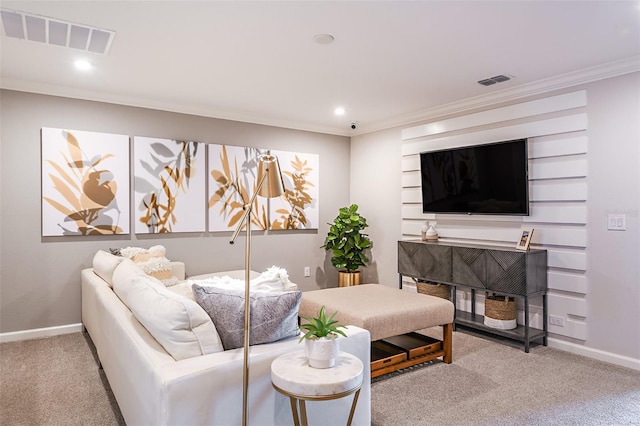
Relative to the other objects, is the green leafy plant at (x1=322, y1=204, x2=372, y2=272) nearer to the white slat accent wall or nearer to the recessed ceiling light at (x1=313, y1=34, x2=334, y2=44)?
the white slat accent wall

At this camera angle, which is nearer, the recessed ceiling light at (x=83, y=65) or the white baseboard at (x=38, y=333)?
the recessed ceiling light at (x=83, y=65)

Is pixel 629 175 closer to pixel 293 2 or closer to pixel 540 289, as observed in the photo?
pixel 540 289

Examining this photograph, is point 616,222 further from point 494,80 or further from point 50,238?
point 50,238

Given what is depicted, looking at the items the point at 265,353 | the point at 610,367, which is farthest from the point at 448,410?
the point at 610,367

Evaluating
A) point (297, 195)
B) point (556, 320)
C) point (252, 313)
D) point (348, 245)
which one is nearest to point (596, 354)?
point (556, 320)

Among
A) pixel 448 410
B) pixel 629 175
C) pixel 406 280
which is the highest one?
pixel 629 175

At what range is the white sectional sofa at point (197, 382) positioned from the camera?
1.54 meters

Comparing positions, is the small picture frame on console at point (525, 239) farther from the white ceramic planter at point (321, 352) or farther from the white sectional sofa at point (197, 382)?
the white ceramic planter at point (321, 352)

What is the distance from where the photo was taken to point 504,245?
161 inches

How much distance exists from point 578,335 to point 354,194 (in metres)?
3.25

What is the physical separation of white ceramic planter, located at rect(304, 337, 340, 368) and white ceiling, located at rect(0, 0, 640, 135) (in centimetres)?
184

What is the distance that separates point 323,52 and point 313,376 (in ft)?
7.69

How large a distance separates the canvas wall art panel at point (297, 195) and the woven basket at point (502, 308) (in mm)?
2543

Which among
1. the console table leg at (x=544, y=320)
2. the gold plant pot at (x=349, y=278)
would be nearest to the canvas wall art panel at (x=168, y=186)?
the gold plant pot at (x=349, y=278)
